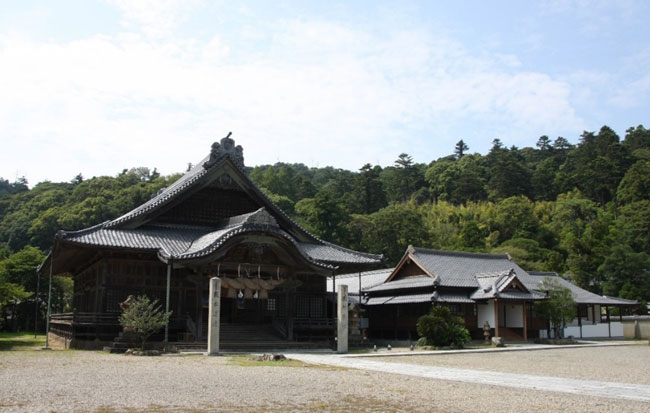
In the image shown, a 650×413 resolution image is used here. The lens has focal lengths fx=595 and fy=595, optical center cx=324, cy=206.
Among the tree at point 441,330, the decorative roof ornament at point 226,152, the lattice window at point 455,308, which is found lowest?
the tree at point 441,330

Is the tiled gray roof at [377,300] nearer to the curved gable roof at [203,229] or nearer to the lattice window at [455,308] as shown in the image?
the lattice window at [455,308]

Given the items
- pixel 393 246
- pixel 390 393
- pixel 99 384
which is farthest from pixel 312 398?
pixel 393 246

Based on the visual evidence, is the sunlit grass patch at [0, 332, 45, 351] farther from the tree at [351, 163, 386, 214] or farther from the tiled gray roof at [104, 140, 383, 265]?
the tree at [351, 163, 386, 214]

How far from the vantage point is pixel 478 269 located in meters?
38.3

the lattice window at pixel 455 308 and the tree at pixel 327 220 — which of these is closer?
the lattice window at pixel 455 308

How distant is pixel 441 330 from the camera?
88.3 ft

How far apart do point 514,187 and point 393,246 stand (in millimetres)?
34017

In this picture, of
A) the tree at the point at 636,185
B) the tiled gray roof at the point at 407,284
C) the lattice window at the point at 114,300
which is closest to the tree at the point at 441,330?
the tiled gray roof at the point at 407,284

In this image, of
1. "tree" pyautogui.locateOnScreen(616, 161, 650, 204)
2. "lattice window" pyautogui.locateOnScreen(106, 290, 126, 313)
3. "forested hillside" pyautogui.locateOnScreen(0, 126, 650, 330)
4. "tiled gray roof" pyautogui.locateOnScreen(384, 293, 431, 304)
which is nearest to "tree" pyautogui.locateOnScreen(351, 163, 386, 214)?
"forested hillside" pyautogui.locateOnScreen(0, 126, 650, 330)

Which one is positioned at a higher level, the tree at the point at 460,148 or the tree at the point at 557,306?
the tree at the point at 460,148

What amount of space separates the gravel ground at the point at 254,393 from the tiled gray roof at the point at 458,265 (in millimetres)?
20984

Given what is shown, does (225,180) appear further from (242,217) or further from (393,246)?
(393,246)

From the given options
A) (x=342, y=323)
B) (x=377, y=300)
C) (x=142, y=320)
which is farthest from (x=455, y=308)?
(x=142, y=320)

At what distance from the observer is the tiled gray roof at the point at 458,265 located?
3472 cm
